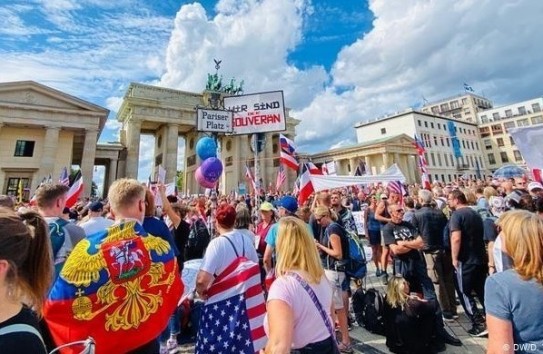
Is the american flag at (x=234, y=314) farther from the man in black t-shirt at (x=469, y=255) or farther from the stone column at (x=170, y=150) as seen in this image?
the stone column at (x=170, y=150)

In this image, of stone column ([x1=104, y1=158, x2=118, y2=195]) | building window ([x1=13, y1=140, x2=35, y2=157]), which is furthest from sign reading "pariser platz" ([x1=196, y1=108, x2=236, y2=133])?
stone column ([x1=104, y1=158, x2=118, y2=195])

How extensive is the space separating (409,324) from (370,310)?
76 cm

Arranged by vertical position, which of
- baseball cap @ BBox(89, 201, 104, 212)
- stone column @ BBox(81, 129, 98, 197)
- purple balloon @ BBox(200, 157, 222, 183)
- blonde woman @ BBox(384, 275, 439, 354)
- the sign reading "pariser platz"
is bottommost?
blonde woman @ BBox(384, 275, 439, 354)

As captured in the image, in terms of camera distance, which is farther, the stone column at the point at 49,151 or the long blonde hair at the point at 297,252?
the stone column at the point at 49,151

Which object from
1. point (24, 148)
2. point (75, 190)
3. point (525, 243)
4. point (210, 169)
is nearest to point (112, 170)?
point (24, 148)

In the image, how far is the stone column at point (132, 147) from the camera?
110ft

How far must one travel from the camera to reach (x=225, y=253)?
9.27ft

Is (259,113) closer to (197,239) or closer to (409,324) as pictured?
(197,239)

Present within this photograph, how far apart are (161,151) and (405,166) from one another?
159ft

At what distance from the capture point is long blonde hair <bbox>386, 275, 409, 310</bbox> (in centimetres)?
370

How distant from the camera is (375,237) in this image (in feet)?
25.8

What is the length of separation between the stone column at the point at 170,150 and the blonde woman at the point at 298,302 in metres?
34.7

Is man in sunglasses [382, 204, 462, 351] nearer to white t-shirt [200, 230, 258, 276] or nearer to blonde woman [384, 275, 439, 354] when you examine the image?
blonde woman [384, 275, 439, 354]

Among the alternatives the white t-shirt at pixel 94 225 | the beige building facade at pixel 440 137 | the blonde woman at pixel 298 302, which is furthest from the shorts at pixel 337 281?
the beige building facade at pixel 440 137
